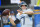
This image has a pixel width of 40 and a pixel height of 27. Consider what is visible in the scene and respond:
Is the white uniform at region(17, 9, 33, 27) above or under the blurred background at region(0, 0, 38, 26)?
under

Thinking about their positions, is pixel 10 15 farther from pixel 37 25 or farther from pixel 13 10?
pixel 37 25

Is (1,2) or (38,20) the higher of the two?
(1,2)

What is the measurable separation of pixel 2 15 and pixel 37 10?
39cm

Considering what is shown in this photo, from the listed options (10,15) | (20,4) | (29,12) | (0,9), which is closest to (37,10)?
(29,12)

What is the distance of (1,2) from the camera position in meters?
0.95

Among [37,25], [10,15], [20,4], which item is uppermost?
[20,4]

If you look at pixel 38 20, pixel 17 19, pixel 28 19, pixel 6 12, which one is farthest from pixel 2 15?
pixel 38 20

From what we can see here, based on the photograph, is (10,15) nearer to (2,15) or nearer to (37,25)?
(2,15)

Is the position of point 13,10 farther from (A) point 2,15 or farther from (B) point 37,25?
(B) point 37,25

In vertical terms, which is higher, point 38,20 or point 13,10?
point 13,10

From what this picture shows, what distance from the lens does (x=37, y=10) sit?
0.95 m

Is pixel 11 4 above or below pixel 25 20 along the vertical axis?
above

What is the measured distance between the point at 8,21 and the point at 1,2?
0.73 ft

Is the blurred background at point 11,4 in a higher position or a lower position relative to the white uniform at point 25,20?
higher
